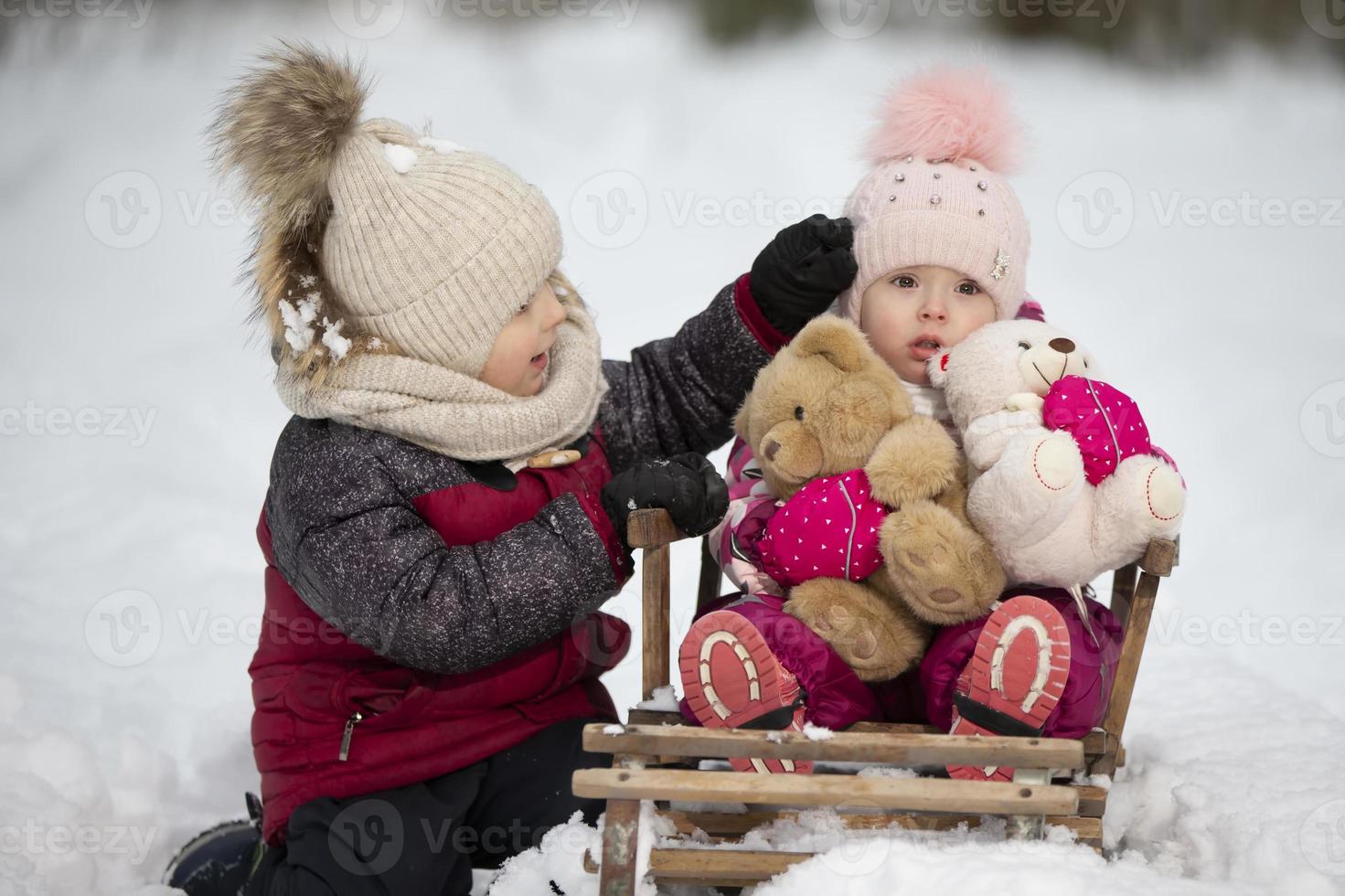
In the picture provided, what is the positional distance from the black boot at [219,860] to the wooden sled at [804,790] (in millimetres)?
789

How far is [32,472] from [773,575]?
2567mm

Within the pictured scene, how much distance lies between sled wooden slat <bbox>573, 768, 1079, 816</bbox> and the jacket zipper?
536mm

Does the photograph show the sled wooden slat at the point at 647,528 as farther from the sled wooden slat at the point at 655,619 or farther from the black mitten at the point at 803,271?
the black mitten at the point at 803,271

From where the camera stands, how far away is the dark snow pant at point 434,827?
1.77 metres

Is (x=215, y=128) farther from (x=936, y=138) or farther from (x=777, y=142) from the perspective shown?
(x=777, y=142)

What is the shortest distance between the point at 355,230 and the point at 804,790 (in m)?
1.00

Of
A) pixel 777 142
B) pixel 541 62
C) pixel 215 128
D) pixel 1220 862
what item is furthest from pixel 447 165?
pixel 541 62

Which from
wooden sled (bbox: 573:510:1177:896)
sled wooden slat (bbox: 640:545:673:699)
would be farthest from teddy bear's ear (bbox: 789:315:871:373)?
wooden sled (bbox: 573:510:1177:896)

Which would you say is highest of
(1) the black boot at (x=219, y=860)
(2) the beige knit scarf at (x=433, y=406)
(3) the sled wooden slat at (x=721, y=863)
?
(2) the beige knit scarf at (x=433, y=406)

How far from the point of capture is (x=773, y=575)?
1801 mm

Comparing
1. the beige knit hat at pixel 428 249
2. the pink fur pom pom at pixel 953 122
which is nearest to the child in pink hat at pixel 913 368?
the pink fur pom pom at pixel 953 122

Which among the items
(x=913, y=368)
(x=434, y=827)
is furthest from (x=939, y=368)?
(x=434, y=827)

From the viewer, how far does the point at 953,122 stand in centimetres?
196

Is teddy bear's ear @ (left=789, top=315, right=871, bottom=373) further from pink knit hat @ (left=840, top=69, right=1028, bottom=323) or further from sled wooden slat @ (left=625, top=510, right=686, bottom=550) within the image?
sled wooden slat @ (left=625, top=510, right=686, bottom=550)
